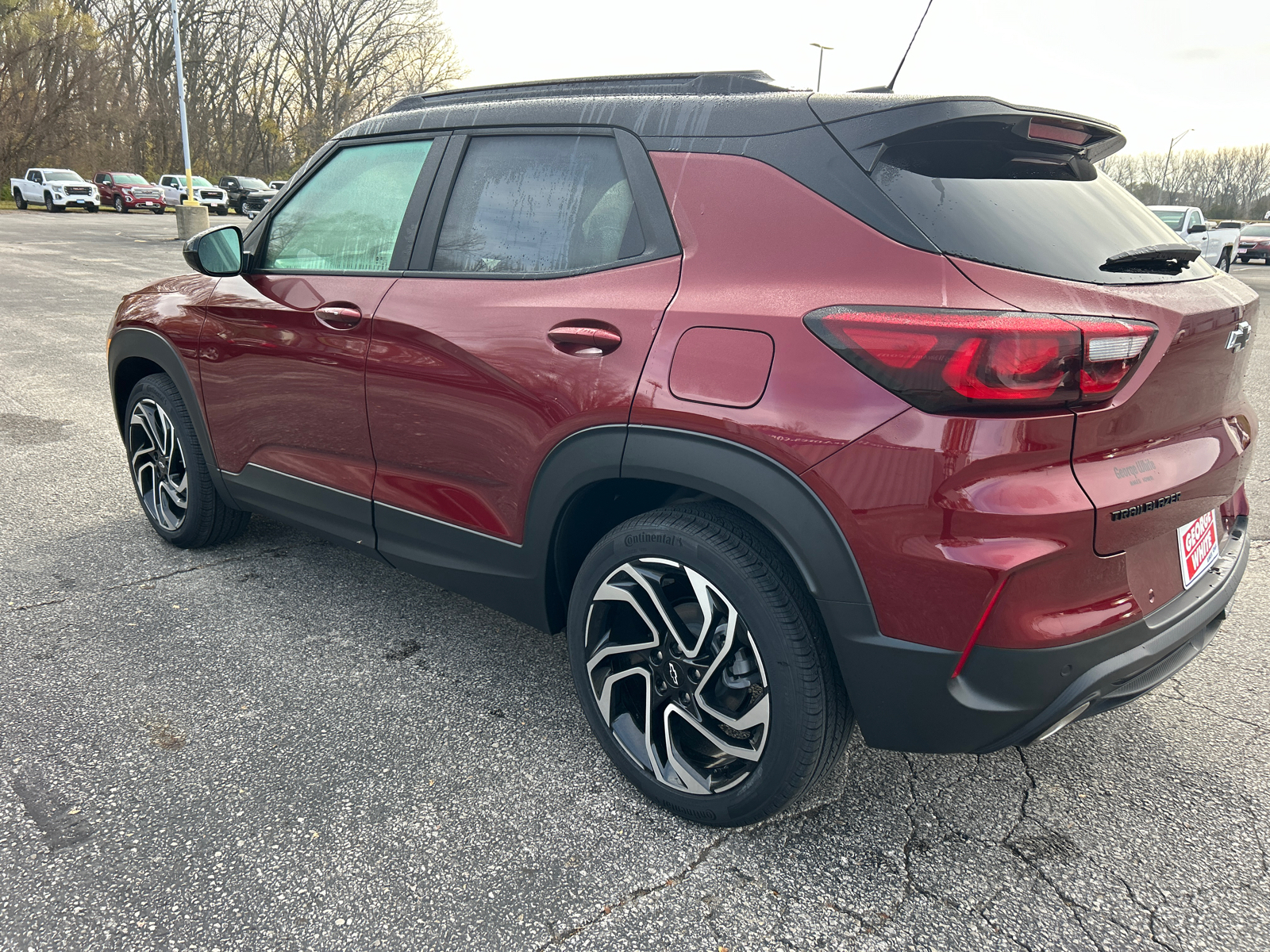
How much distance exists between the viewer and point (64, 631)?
3109mm

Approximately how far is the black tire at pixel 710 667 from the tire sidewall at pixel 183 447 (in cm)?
210

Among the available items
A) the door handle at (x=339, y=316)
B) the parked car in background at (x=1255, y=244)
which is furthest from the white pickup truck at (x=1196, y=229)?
the door handle at (x=339, y=316)

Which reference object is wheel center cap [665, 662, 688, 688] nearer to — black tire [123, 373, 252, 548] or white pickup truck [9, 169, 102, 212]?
black tire [123, 373, 252, 548]

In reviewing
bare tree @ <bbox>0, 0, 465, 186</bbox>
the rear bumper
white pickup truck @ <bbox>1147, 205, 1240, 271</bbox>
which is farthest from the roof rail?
bare tree @ <bbox>0, 0, 465, 186</bbox>

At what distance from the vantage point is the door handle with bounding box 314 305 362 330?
277 cm

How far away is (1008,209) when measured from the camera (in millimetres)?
1901

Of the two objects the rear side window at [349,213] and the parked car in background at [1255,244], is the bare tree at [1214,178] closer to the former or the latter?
the parked car in background at [1255,244]

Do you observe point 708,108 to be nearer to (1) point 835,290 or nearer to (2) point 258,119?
(1) point 835,290

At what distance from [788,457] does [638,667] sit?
0.74 meters

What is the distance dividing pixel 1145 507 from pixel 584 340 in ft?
4.20

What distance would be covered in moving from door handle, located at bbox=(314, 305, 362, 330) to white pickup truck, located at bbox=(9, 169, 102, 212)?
41314mm

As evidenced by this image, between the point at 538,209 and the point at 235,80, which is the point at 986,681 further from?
the point at 235,80

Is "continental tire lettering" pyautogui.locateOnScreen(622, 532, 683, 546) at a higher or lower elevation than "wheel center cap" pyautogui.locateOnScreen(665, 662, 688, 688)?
higher

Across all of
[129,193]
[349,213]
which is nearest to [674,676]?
[349,213]
